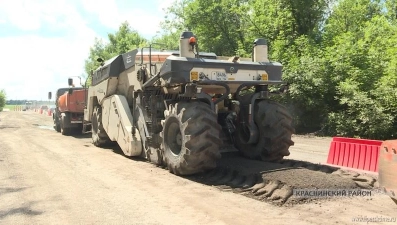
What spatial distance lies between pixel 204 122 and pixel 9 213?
10.5 feet

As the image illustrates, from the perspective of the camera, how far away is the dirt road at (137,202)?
14.4ft

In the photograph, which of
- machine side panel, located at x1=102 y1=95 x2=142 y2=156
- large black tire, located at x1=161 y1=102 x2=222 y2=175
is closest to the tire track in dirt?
large black tire, located at x1=161 y1=102 x2=222 y2=175

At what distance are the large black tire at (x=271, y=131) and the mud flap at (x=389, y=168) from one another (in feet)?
10.2

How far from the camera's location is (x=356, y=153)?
7211mm

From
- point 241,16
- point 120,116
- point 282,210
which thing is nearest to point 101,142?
point 120,116

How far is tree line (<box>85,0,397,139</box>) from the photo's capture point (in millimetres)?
13969

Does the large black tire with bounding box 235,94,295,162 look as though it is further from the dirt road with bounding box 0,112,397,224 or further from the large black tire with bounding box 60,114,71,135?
the large black tire with bounding box 60,114,71,135

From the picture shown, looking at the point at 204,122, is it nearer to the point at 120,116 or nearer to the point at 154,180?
the point at 154,180

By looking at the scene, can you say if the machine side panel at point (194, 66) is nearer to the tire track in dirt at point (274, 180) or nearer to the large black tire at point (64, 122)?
the tire track in dirt at point (274, 180)

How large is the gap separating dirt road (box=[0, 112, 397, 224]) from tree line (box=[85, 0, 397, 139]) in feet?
13.8

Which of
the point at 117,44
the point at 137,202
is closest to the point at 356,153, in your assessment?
the point at 137,202

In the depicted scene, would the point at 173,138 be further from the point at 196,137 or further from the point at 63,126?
the point at 63,126

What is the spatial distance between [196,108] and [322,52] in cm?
1256

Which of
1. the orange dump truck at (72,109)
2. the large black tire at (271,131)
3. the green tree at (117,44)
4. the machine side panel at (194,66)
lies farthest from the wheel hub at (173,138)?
the green tree at (117,44)
